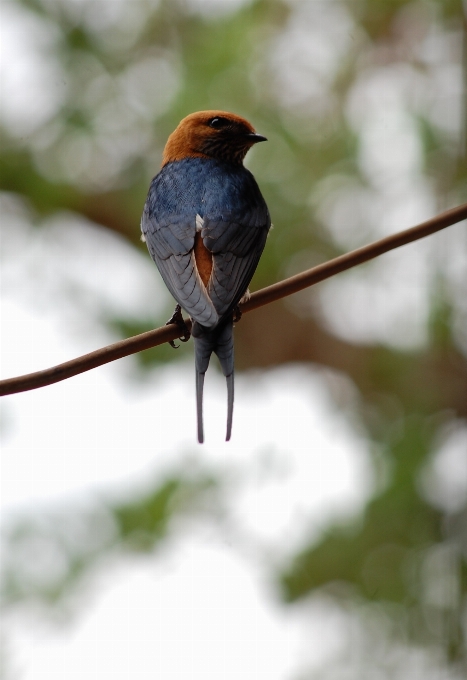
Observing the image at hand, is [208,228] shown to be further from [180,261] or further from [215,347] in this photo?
[215,347]

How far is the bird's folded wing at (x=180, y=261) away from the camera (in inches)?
46.8

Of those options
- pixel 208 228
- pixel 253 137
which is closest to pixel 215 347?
pixel 208 228

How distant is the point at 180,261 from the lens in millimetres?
1334

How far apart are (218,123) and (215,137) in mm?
28

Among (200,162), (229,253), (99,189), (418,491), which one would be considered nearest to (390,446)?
(418,491)

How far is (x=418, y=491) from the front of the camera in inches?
106

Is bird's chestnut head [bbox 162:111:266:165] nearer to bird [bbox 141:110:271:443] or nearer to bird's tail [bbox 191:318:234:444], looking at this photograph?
bird [bbox 141:110:271:443]

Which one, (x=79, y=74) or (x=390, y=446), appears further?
(x=390, y=446)

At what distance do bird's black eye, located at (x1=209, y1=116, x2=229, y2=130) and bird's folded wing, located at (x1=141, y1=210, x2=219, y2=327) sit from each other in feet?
0.88

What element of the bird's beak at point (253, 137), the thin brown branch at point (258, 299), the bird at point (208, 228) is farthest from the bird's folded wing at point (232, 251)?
the bird's beak at point (253, 137)

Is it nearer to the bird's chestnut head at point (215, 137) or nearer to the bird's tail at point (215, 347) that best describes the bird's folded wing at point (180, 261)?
the bird's tail at point (215, 347)

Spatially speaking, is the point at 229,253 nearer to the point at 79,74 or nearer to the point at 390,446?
the point at 79,74

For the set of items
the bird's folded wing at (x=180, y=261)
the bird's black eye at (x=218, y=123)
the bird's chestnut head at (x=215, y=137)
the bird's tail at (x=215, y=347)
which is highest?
the bird's black eye at (x=218, y=123)

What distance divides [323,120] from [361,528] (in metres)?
1.36
